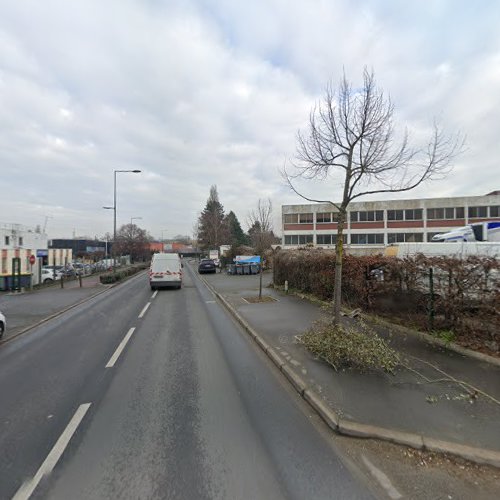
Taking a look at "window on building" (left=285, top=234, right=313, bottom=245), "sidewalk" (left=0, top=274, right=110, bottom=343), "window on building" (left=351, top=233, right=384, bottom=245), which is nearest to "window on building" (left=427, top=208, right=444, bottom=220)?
"window on building" (left=351, top=233, right=384, bottom=245)

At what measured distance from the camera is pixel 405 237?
4325 cm

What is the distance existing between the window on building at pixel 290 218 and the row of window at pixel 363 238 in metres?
2.24

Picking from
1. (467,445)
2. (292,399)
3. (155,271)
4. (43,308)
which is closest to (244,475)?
(292,399)

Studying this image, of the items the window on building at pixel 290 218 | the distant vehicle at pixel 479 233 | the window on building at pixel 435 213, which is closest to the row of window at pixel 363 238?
the window on building at pixel 290 218

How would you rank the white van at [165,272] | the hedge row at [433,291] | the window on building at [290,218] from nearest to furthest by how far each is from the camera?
the hedge row at [433,291] < the white van at [165,272] < the window on building at [290,218]

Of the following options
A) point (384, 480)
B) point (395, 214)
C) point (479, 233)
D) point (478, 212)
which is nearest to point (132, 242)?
point (395, 214)

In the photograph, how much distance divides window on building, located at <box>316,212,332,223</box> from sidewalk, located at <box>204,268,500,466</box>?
1621 inches

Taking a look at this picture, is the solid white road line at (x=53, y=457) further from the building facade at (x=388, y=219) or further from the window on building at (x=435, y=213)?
the window on building at (x=435, y=213)

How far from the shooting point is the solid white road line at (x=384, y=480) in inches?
103

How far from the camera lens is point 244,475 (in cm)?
287

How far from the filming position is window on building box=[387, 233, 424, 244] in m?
42.8

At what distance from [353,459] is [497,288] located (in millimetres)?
4682

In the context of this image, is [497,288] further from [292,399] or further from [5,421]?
[5,421]

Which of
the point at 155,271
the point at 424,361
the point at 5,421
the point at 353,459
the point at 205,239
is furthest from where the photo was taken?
the point at 205,239
